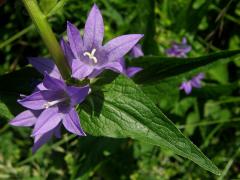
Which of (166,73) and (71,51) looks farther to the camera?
(166,73)

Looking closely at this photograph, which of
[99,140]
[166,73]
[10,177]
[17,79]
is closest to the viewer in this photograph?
[17,79]

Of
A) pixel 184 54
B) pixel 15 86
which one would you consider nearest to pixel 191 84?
pixel 184 54

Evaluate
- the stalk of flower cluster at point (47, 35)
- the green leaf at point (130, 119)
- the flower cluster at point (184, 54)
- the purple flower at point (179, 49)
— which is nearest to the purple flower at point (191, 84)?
the flower cluster at point (184, 54)

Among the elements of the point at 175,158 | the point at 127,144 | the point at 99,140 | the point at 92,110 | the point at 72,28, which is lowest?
the point at 175,158

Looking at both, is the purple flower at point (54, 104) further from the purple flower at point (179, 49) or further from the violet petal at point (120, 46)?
the purple flower at point (179, 49)

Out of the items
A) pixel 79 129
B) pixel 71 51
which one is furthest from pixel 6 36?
pixel 79 129

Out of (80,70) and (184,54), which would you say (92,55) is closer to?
(80,70)

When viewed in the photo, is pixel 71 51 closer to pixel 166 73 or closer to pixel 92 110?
pixel 92 110
